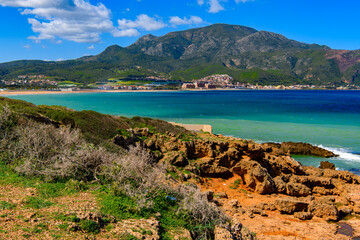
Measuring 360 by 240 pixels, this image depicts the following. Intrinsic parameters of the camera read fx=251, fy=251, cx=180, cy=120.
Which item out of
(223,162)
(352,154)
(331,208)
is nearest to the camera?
(331,208)

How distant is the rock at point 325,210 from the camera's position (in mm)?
12129

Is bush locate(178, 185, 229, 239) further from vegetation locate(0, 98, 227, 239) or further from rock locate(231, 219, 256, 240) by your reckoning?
rock locate(231, 219, 256, 240)

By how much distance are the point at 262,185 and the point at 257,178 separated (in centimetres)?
51

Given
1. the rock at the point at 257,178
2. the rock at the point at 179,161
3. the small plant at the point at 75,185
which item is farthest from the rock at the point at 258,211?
the small plant at the point at 75,185

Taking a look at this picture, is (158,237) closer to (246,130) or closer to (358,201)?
(358,201)

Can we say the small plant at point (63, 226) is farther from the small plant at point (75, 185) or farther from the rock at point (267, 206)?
the rock at point (267, 206)

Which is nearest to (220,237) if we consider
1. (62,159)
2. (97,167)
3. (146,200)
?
(146,200)

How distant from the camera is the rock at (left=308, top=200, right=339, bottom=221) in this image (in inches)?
478

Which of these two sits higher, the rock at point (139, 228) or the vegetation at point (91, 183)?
the vegetation at point (91, 183)

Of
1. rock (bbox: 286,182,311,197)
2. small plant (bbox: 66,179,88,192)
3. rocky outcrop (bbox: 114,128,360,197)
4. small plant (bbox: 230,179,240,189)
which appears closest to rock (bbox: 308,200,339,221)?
rock (bbox: 286,182,311,197)

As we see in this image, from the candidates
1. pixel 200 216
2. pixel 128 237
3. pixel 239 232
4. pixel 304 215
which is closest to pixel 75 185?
pixel 128 237

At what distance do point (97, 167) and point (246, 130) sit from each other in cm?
3211

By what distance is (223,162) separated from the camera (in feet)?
58.2

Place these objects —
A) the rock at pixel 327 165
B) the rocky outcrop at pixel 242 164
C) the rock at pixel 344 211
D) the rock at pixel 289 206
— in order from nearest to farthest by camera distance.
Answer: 1. the rock at pixel 289 206
2. the rock at pixel 344 211
3. the rocky outcrop at pixel 242 164
4. the rock at pixel 327 165
